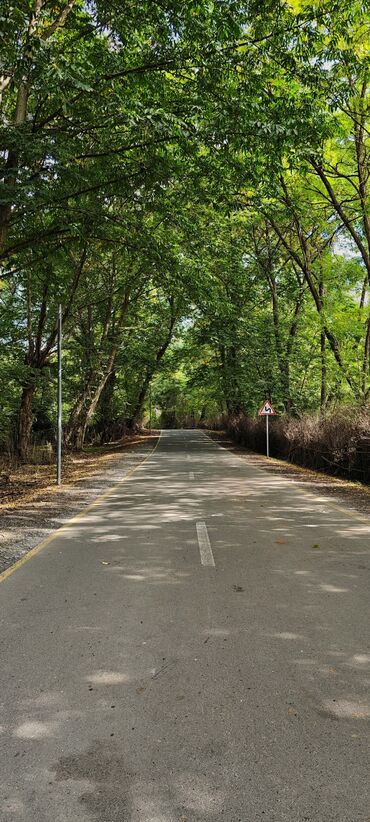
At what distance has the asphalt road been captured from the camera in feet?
7.67

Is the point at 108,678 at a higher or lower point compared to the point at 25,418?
lower

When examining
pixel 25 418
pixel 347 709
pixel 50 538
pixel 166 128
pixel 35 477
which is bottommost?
pixel 347 709

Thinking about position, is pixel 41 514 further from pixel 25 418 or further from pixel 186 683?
pixel 25 418

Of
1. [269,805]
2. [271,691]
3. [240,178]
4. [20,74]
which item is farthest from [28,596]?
[240,178]

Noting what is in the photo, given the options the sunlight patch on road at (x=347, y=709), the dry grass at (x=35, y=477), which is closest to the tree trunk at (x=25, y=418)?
the dry grass at (x=35, y=477)

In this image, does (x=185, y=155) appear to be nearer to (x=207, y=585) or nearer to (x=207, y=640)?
(x=207, y=585)

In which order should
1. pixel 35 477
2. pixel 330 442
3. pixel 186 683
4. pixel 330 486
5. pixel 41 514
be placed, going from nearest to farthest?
pixel 186 683 < pixel 41 514 < pixel 330 486 < pixel 330 442 < pixel 35 477

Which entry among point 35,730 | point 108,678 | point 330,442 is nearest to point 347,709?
point 108,678

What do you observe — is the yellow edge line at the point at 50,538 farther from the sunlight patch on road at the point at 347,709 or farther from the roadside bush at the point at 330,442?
the roadside bush at the point at 330,442

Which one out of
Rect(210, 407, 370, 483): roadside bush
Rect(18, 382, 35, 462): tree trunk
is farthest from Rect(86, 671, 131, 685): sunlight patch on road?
Rect(18, 382, 35, 462): tree trunk

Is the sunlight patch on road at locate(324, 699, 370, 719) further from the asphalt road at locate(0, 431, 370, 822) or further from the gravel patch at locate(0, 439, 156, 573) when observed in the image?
the gravel patch at locate(0, 439, 156, 573)

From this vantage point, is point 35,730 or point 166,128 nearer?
point 35,730

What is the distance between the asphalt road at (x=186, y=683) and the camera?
7.67 feet

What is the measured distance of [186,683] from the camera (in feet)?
10.8
